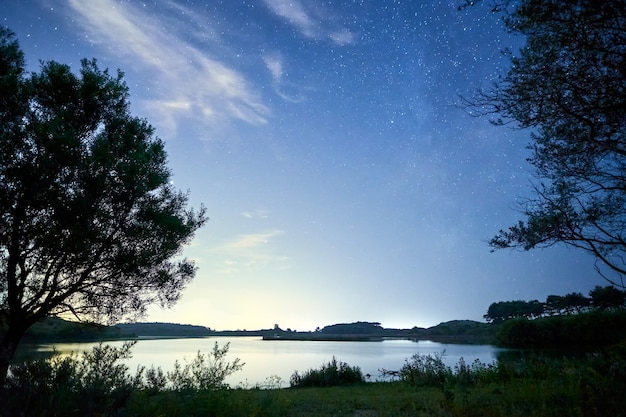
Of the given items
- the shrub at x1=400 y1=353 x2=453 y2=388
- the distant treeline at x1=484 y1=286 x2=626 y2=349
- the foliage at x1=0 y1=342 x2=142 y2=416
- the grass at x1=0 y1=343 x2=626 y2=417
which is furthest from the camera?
the distant treeline at x1=484 y1=286 x2=626 y2=349

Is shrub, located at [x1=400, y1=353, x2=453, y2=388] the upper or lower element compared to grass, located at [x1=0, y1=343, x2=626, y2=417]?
lower

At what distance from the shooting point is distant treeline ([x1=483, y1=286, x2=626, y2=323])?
111 metres

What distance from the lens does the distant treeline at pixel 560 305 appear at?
111m

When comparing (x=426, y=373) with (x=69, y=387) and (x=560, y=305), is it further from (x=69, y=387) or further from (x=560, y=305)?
(x=560, y=305)

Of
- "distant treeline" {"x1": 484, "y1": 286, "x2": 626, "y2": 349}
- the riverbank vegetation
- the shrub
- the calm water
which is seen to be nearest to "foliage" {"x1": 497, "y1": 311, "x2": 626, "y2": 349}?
"distant treeline" {"x1": 484, "y1": 286, "x2": 626, "y2": 349}

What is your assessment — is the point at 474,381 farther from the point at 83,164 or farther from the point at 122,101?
the point at 122,101

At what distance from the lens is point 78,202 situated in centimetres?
1077

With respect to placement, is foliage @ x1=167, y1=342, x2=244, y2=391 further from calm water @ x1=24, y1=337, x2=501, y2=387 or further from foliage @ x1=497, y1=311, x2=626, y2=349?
foliage @ x1=497, y1=311, x2=626, y2=349

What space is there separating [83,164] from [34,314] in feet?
17.4

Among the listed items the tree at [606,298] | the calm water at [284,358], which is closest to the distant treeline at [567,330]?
the calm water at [284,358]

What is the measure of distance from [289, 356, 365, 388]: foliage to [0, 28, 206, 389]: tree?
10500 millimetres

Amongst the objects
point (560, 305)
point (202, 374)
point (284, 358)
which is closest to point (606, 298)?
point (560, 305)

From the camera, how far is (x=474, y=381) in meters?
16.1

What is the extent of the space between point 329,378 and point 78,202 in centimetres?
1685
